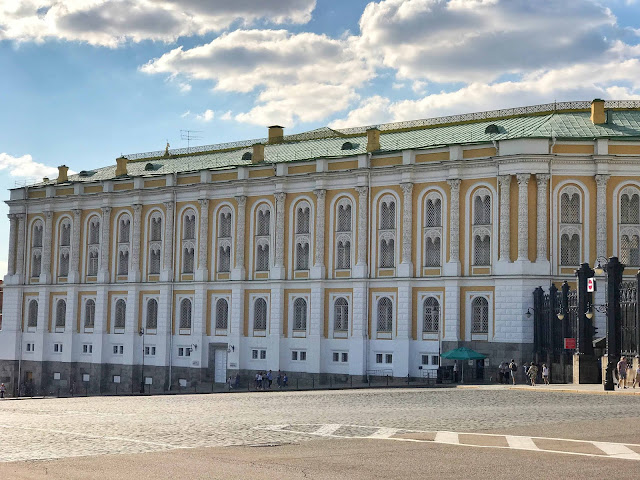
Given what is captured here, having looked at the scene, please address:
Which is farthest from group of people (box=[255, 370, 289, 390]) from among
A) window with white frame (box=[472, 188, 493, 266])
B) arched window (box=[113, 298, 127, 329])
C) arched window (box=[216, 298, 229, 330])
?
arched window (box=[113, 298, 127, 329])

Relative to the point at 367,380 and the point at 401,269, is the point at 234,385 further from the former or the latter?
the point at 401,269

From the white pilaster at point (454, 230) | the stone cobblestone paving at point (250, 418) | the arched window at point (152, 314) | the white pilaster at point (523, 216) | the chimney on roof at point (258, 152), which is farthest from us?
the arched window at point (152, 314)

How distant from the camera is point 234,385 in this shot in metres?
82.4

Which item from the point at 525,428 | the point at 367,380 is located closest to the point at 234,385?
the point at 367,380

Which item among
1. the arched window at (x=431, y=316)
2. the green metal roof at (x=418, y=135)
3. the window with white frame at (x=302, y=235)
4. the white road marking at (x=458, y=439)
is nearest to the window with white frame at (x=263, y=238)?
the window with white frame at (x=302, y=235)

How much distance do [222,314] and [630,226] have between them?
35.2 meters

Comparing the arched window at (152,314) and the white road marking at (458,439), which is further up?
the arched window at (152,314)

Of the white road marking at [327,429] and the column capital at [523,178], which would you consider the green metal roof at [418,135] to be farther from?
the white road marking at [327,429]

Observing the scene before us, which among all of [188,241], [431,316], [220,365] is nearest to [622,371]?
[431,316]

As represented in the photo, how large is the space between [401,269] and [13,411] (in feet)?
132

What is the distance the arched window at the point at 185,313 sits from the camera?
89.4 meters

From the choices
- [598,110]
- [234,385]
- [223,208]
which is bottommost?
[234,385]

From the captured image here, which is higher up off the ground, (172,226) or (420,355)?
(172,226)

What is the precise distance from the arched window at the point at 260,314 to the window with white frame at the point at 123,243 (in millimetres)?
16027
